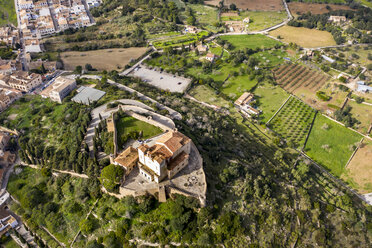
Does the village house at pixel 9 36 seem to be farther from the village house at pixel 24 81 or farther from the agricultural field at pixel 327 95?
the agricultural field at pixel 327 95

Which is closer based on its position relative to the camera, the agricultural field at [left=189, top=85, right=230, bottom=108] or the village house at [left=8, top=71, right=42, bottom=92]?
the village house at [left=8, top=71, right=42, bottom=92]

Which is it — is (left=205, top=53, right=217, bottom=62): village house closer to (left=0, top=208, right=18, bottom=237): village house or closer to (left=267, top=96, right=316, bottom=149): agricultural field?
(left=267, top=96, right=316, bottom=149): agricultural field

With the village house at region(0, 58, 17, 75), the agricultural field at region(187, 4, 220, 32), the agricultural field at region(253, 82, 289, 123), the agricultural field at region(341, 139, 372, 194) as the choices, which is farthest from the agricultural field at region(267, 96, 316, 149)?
the village house at region(0, 58, 17, 75)

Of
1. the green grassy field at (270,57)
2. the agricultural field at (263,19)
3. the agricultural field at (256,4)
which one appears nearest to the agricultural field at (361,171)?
the green grassy field at (270,57)

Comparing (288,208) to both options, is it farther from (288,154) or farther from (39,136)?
(39,136)

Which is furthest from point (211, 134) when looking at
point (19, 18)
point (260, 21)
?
point (19, 18)

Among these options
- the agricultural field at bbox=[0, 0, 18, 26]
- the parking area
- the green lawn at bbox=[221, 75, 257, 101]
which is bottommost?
the green lawn at bbox=[221, 75, 257, 101]
